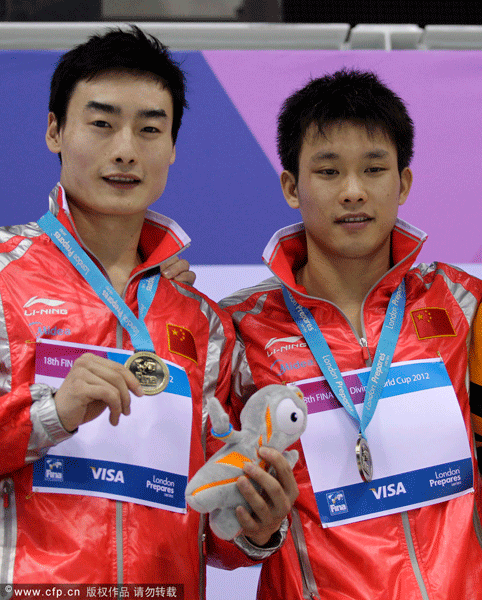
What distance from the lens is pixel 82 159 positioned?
1.79m

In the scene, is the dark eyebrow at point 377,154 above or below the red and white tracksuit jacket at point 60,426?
above

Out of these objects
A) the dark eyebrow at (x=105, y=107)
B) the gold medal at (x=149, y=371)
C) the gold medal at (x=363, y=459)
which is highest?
the dark eyebrow at (x=105, y=107)

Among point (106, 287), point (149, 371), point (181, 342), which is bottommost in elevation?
point (149, 371)

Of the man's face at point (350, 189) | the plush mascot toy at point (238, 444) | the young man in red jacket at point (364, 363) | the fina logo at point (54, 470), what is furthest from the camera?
the man's face at point (350, 189)

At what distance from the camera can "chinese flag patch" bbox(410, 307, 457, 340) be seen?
1.83 metres

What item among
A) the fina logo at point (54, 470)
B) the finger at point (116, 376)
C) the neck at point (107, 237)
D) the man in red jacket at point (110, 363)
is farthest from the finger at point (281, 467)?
the neck at point (107, 237)

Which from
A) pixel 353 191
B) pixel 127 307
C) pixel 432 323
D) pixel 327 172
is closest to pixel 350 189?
pixel 353 191

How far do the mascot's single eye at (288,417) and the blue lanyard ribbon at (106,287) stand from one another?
444 millimetres

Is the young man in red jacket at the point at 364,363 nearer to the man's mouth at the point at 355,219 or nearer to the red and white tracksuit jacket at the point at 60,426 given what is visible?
the man's mouth at the point at 355,219

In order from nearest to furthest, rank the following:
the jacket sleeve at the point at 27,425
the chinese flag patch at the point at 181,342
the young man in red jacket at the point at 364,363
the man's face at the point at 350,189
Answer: the jacket sleeve at the point at 27,425 → the young man in red jacket at the point at 364,363 → the chinese flag patch at the point at 181,342 → the man's face at the point at 350,189

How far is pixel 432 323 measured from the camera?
185 cm

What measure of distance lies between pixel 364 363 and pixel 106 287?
0.68m

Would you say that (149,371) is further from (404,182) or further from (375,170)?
(404,182)

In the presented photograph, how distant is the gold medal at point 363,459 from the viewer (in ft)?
5.41
